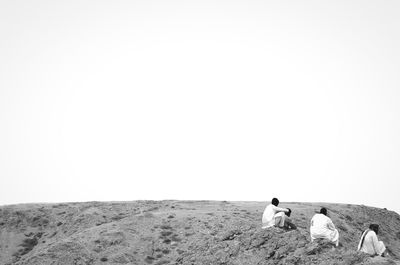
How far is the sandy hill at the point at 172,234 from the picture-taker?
19906mm

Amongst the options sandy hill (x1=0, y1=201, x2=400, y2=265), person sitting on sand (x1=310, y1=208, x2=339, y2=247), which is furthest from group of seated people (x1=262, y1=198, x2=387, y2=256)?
sandy hill (x1=0, y1=201, x2=400, y2=265)

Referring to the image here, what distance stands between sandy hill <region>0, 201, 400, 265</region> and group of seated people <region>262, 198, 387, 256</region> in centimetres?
75

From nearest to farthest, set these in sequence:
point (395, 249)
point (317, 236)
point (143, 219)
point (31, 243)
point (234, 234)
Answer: point (317, 236), point (234, 234), point (143, 219), point (31, 243), point (395, 249)

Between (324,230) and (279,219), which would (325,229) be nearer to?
(324,230)

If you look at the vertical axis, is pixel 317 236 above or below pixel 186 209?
below

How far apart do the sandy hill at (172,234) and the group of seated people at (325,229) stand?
29.5 inches

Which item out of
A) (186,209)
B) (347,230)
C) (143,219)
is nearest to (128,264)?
(143,219)

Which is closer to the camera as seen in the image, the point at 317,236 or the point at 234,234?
the point at 317,236

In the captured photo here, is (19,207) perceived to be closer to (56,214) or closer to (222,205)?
(56,214)

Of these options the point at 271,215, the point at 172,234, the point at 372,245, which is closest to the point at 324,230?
the point at 372,245

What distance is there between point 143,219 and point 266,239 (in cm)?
2602

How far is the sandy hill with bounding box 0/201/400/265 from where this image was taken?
784 inches

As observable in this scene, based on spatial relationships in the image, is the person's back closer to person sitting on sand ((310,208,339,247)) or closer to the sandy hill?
person sitting on sand ((310,208,339,247))

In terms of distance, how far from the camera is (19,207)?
56.6 m
